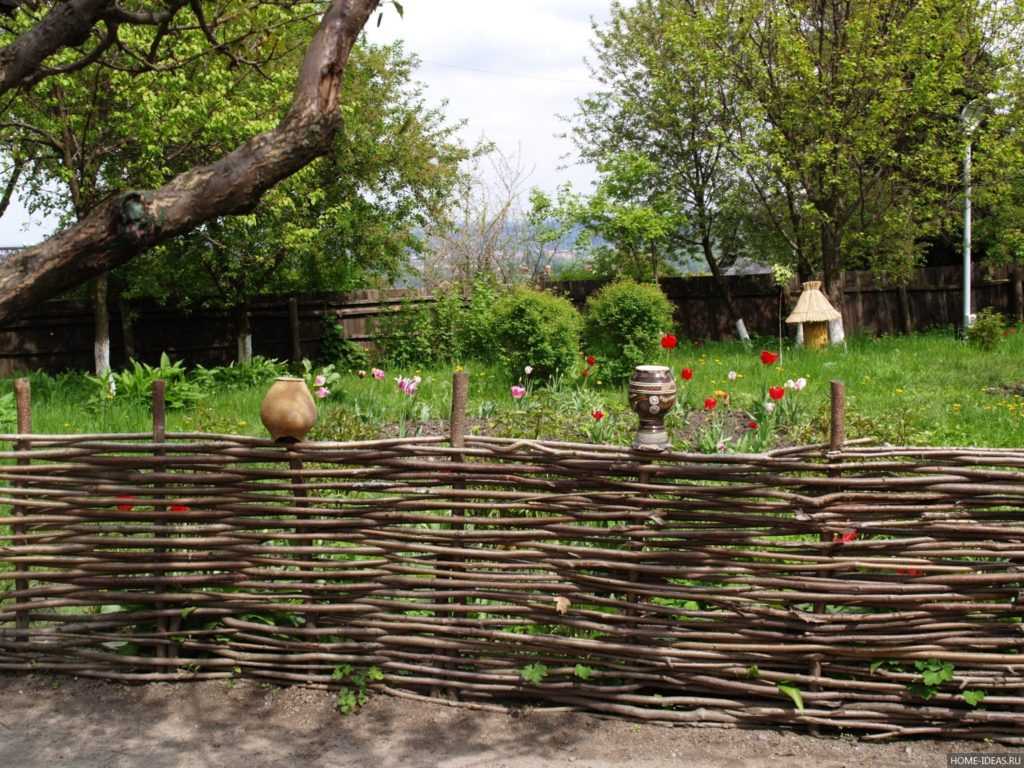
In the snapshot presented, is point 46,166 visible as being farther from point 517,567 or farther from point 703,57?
point 517,567

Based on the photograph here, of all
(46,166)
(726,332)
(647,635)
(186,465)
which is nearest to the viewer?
(647,635)

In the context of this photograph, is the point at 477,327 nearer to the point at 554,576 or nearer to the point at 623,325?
the point at 623,325

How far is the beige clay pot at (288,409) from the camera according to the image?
12.9 feet

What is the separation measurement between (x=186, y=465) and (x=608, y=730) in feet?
6.44

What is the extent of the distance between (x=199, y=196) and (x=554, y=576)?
7.05 feet

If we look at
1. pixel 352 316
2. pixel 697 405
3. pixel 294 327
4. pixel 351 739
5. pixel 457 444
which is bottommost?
pixel 351 739

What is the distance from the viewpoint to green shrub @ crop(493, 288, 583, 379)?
9602mm

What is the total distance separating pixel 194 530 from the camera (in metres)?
4.09

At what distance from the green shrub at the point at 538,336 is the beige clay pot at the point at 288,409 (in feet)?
18.5

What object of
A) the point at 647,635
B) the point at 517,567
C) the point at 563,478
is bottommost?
the point at 647,635

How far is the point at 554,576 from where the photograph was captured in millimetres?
3955

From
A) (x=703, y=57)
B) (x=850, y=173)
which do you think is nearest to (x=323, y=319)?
(x=703, y=57)

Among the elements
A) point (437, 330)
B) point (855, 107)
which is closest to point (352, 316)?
point (437, 330)

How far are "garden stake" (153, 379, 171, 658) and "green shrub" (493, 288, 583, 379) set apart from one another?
5.61 m
